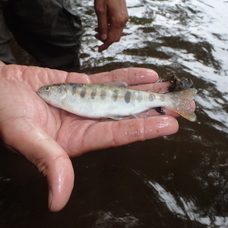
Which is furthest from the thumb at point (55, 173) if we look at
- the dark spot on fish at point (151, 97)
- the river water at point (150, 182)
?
the dark spot on fish at point (151, 97)

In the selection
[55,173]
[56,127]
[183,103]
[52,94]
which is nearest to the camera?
[55,173]

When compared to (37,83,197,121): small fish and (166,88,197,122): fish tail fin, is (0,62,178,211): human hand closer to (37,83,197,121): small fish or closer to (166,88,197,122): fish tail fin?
(37,83,197,121): small fish

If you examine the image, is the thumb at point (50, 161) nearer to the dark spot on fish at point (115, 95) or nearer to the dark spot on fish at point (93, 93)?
the dark spot on fish at point (93, 93)

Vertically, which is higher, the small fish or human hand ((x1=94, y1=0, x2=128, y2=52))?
human hand ((x1=94, y1=0, x2=128, y2=52))

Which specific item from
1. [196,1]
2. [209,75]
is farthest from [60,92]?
[196,1]

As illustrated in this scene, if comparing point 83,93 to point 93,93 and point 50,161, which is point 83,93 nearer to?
point 93,93

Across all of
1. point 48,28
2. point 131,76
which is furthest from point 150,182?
point 48,28

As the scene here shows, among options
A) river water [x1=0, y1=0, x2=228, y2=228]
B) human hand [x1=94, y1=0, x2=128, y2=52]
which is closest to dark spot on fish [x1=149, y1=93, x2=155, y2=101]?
river water [x1=0, y1=0, x2=228, y2=228]
